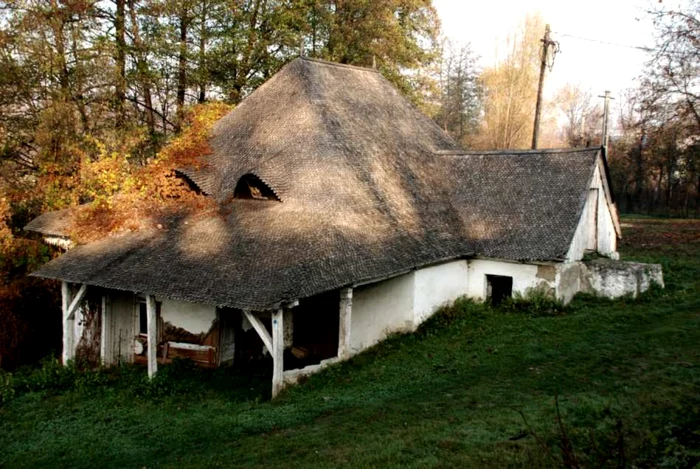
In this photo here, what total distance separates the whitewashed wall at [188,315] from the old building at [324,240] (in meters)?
0.04

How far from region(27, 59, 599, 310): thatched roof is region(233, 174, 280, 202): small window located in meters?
0.22

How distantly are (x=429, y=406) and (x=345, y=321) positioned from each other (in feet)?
12.3

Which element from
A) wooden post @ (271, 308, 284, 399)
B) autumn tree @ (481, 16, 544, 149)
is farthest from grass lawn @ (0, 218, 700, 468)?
autumn tree @ (481, 16, 544, 149)

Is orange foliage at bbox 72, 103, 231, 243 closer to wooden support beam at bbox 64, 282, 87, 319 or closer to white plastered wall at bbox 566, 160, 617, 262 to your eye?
wooden support beam at bbox 64, 282, 87, 319

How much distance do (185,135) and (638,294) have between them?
15255 mm

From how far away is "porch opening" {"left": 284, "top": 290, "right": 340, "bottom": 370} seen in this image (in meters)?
15.1

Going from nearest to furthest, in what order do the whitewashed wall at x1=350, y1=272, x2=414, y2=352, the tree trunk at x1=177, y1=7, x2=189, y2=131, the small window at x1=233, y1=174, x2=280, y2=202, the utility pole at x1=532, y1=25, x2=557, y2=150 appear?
the whitewashed wall at x1=350, y1=272, x2=414, y2=352
the small window at x1=233, y1=174, x2=280, y2=202
the utility pole at x1=532, y1=25, x2=557, y2=150
the tree trunk at x1=177, y1=7, x2=189, y2=131

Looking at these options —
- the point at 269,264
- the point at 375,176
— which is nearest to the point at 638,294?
the point at 375,176

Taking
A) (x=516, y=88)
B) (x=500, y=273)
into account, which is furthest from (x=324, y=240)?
(x=516, y=88)

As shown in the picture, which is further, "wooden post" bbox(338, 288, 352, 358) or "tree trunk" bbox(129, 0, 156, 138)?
"tree trunk" bbox(129, 0, 156, 138)

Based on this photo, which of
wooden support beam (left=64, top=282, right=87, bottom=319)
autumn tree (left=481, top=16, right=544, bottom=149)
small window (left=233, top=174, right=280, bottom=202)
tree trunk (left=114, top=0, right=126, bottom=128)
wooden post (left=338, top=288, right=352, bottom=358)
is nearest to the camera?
wooden post (left=338, top=288, right=352, bottom=358)

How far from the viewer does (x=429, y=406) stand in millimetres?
9984

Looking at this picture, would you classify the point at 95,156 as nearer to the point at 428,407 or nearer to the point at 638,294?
the point at 428,407

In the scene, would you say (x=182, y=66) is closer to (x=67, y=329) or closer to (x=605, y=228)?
(x=67, y=329)
